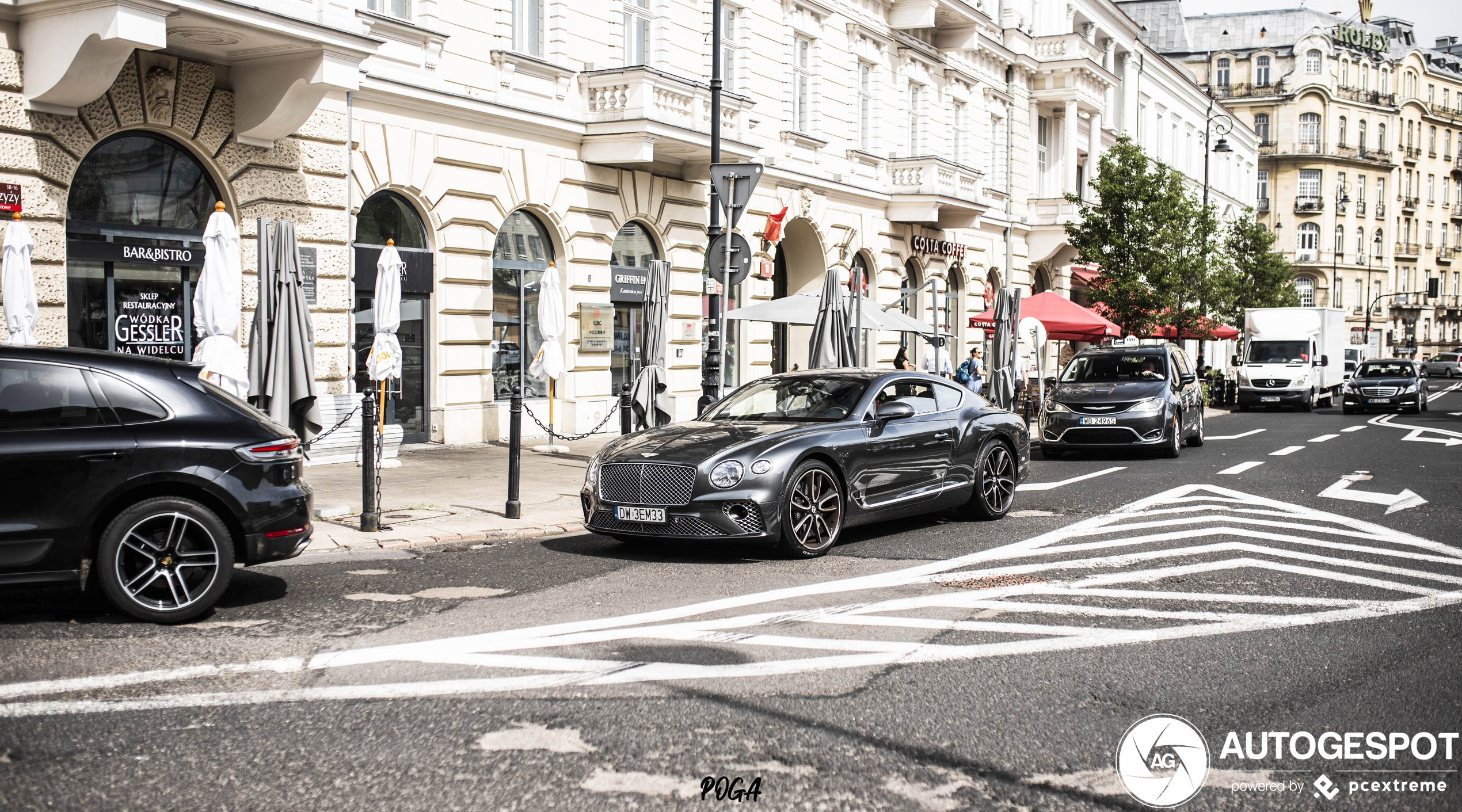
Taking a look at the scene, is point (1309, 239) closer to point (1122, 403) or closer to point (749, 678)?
point (1122, 403)

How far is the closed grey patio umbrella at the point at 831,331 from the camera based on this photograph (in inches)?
705

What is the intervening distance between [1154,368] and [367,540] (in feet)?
45.2

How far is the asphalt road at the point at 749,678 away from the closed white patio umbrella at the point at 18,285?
5078 mm

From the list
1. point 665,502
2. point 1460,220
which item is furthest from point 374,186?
point 1460,220

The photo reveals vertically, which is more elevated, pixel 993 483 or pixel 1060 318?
pixel 1060 318

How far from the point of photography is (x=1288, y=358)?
3719 centimetres

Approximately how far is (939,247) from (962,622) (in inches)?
1001

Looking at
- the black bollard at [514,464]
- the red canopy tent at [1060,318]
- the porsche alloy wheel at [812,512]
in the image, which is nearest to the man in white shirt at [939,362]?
the red canopy tent at [1060,318]

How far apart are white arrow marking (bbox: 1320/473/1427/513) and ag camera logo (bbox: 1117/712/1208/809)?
8.16m

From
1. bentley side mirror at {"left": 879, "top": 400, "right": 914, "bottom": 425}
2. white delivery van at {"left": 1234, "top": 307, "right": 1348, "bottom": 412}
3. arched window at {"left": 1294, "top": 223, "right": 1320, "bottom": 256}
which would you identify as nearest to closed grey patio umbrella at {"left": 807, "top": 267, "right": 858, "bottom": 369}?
bentley side mirror at {"left": 879, "top": 400, "right": 914, "bottom": 425}

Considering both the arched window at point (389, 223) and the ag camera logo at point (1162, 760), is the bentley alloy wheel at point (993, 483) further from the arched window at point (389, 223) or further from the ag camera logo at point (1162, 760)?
the arched window at point (389, 223)

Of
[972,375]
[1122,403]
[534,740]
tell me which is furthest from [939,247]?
[534,740]

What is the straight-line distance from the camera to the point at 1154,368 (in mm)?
19438

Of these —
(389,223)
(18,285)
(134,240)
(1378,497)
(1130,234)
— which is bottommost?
(1378,497)
